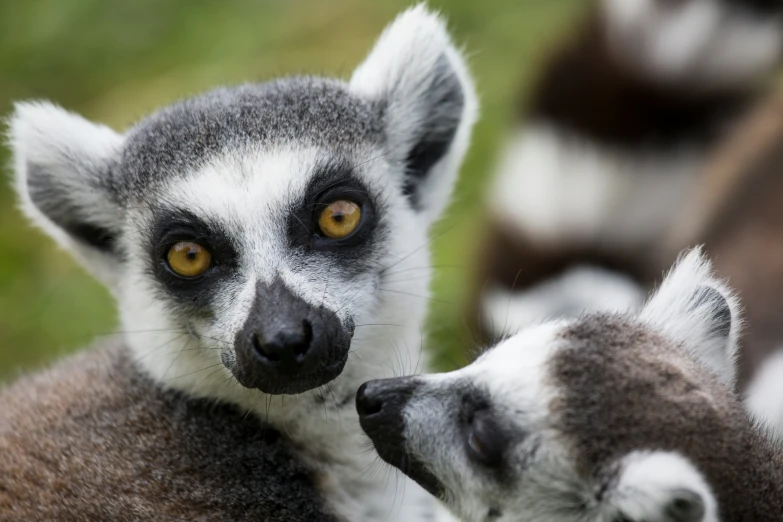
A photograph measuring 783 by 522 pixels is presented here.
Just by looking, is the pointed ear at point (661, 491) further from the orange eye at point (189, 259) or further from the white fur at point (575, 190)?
the white fur at point (575, 190)

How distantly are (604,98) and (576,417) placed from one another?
184 centimetres

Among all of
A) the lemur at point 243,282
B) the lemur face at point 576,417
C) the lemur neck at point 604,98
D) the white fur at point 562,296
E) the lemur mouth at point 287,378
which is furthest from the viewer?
the lemur neck at point 604,98

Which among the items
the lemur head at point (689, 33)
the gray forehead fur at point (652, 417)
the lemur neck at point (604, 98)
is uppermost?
the lemur head at point (689, 33)

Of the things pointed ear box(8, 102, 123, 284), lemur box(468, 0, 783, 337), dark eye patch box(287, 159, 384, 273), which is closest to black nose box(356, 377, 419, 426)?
dark eye patch box(287, 159, 384, 273)

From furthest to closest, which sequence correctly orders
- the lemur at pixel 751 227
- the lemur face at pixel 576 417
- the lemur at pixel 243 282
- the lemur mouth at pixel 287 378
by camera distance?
the lemur at pixel 751 227 → the lemur at pixel 243 282 → the lemur mouth at pixel 287 378 → the lemur face at pixel 576 417

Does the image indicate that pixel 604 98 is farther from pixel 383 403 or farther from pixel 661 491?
pixel 661 491

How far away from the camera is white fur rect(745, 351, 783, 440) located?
8.50 ft

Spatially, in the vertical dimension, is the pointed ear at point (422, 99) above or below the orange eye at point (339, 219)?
above

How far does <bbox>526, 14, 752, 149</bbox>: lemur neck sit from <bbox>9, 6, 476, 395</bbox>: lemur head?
0.86 metres

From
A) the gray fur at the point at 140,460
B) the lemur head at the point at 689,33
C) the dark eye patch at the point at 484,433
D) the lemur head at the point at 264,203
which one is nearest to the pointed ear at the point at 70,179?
the lemur head at the point at 264,203

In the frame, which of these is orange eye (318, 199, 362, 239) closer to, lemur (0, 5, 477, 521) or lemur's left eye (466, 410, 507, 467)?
lemur (0, 5, 477, 521)

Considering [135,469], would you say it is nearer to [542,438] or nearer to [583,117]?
[542,438]

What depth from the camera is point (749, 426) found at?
2.15 metres

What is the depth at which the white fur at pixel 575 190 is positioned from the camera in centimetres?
359
